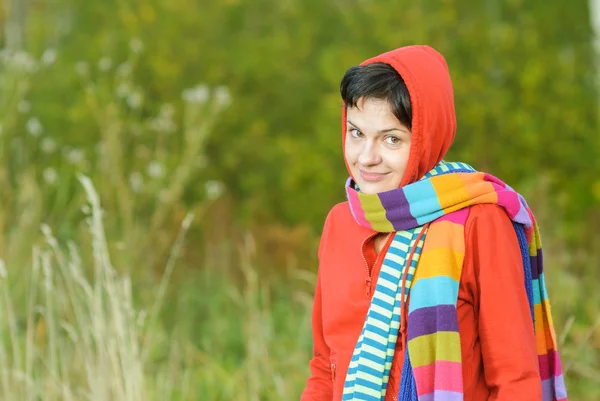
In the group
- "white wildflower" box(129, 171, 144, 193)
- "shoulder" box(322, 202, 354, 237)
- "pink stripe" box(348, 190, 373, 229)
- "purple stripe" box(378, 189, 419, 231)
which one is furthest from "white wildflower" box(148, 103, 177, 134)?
"purple stripe" box(378, 189, 419, 231)

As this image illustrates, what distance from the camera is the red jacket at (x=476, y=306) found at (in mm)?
1613

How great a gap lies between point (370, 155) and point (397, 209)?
123 millimetres

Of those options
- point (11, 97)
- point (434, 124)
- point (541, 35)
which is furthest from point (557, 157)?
point (434, 124)

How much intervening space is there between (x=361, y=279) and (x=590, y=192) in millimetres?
4256

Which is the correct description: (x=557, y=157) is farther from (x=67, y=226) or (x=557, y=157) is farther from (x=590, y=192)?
(x=67, y=226)

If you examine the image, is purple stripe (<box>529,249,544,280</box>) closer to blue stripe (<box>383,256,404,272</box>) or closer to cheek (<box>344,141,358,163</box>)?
blue stripe (<box>383,256,404,272</box>)

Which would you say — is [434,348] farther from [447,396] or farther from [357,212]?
[357,212]

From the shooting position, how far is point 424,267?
1.70 metres

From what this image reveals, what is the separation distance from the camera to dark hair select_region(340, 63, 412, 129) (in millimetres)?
1759

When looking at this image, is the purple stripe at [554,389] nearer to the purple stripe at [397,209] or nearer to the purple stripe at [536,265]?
the purple stripe at [536,265]

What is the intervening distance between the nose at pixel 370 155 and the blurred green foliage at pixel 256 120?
2406 mm

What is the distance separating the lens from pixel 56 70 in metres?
6.48

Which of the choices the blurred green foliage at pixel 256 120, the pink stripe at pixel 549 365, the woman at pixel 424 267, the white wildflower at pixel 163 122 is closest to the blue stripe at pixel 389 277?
the woman at pixel 424 267

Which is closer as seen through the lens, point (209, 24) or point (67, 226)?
point (67, 226)
